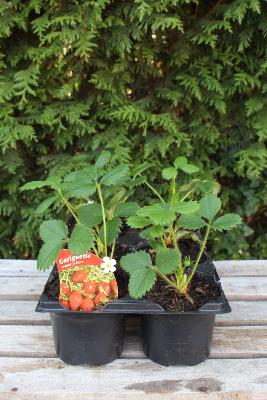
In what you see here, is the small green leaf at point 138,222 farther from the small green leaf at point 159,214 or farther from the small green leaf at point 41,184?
the small green leaf at point 41,184

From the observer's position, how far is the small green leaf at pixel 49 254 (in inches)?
38.9

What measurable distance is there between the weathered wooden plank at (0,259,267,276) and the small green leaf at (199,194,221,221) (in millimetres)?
485

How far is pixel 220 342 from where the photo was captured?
1.18m

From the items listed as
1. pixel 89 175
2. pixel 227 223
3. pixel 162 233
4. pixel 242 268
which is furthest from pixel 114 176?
pixel 242 268

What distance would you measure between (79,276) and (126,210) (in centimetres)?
20

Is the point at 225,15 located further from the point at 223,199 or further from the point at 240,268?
the point at 240,268

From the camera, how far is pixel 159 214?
94 centimetres

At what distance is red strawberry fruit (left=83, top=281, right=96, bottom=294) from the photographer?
105cm

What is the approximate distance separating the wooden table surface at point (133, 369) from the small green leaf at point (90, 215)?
32 cm

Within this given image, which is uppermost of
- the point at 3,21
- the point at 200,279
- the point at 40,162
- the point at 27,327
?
the point at 3,21

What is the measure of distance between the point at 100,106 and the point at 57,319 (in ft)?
3.23

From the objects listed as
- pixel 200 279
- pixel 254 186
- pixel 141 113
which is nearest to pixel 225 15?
pixel 141 113

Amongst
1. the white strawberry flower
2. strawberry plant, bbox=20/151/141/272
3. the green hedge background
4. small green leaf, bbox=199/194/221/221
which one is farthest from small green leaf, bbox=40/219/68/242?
the green hedge background

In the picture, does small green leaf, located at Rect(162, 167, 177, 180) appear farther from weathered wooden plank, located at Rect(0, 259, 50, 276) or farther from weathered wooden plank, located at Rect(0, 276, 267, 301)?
weathered wooden plank, located at Rect(0, 259, 50, 276)
